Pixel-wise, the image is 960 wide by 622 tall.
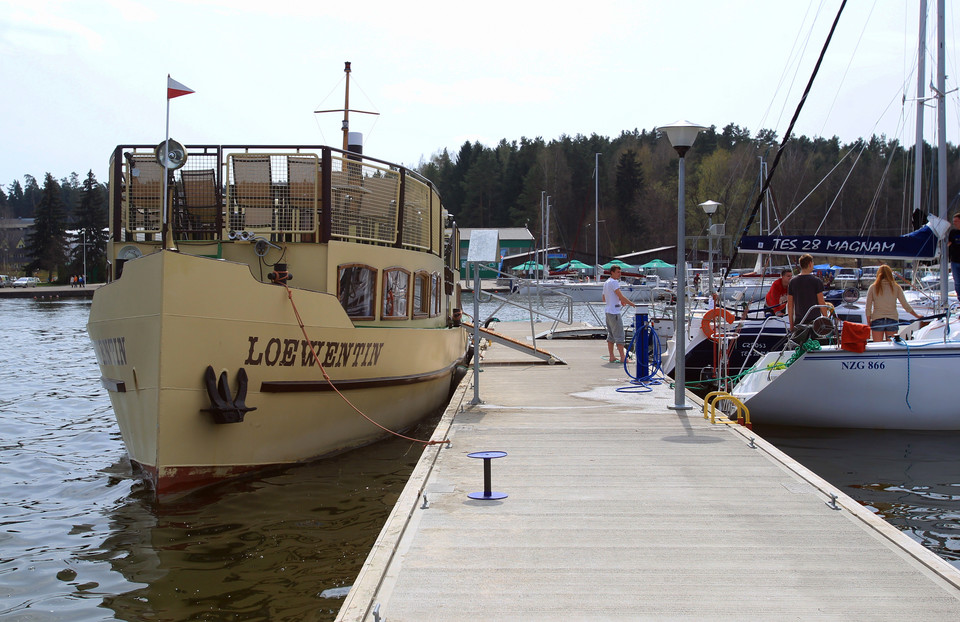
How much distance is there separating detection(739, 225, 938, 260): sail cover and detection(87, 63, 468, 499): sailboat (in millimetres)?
5672

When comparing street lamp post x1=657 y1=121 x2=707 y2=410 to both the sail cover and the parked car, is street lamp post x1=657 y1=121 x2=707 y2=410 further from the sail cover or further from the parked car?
the parked car

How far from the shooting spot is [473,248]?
10.9 m

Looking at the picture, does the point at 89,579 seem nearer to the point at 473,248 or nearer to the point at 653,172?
the point at 473,248

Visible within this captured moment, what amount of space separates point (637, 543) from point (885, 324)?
30.5ft

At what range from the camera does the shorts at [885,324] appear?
42.3ft

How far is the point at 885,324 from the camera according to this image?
42.5 feet

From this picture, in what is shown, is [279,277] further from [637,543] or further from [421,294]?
[637,543]

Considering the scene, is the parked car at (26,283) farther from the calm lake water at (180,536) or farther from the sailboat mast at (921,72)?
the sailboat mast at (921,72)

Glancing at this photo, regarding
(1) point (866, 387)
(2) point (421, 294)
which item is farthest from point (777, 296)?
(2) point (421, 294)

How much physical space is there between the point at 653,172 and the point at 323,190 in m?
103

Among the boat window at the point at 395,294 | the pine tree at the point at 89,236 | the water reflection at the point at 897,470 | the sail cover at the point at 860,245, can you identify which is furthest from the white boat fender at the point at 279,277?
the pine tree at the point at 89,236

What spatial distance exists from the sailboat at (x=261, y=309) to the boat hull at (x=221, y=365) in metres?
0.02

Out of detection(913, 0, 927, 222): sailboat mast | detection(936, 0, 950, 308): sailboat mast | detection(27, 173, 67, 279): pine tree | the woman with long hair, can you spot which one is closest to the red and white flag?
the woman with long hair

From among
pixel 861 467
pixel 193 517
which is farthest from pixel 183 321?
pixel 861 467
